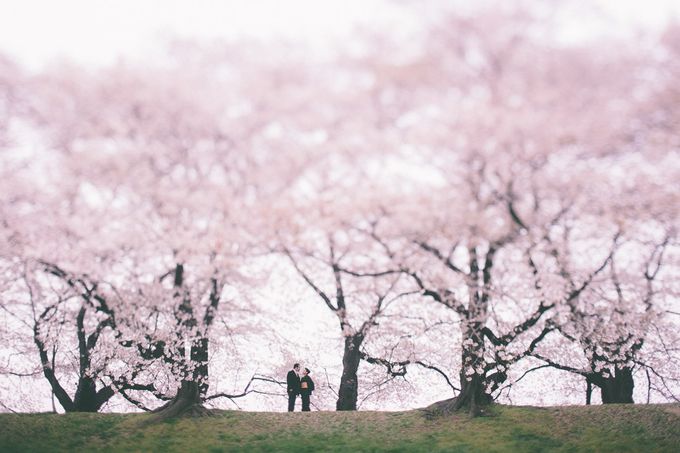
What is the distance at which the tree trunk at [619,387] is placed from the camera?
23.7 m

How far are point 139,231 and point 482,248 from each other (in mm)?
11376

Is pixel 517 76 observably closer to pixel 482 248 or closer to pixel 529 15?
pixel 529 15

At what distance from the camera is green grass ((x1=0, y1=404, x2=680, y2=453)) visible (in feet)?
53.7

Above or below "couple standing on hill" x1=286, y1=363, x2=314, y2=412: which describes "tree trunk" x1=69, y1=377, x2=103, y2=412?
below

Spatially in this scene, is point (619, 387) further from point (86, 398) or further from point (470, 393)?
point (86, 398)

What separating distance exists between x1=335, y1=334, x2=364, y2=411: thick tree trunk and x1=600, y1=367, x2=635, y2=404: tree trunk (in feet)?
36.1

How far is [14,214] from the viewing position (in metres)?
18.1

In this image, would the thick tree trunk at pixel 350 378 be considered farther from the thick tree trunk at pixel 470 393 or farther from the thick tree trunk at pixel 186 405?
the thick tree trunk at pixel 186 405

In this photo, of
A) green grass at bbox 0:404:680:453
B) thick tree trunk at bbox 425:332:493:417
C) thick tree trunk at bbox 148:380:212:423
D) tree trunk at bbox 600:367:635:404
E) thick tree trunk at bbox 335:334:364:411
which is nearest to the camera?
green grass at bbox 0:404:680:453

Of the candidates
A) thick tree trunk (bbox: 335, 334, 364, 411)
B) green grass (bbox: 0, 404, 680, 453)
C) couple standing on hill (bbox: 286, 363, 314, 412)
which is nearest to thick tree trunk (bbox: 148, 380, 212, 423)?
green grass (bbox: 0, 404, 680, 453)

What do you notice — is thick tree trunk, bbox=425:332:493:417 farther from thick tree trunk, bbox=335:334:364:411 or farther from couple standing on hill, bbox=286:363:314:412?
couple standing on hill, bbox=286:363:314:412

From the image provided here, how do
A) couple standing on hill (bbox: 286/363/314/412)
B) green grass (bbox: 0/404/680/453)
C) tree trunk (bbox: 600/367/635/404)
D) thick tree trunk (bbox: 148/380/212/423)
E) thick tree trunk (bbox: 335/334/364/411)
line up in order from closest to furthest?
green grass (bbox: 0/404/680/453) → thick tree trunk (bbox: 148/380/212/423) → couple standing on hill (bbox: 286/363/314/412) → thick tree trunk (bbox: 335/334/364/411) → tree trunk (bbox: 600/367/635/404)

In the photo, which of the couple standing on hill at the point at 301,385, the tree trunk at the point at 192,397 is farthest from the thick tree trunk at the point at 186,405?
the couple standing on hill at the point at 301,385

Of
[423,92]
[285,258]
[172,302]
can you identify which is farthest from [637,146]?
[172,302]
